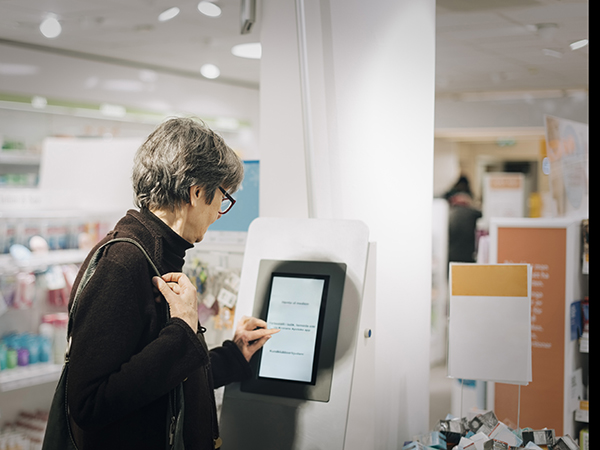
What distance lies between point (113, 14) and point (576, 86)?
6.34 m

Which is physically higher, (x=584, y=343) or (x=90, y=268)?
(x=90, y=268)

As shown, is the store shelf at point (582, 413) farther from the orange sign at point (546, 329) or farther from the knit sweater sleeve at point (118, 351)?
the knit sweater sleeve at point (118, 351)

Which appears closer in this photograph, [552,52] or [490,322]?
[490,322]

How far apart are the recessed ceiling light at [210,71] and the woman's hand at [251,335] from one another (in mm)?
6485

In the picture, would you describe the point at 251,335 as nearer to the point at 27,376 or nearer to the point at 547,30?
the point at 27,376

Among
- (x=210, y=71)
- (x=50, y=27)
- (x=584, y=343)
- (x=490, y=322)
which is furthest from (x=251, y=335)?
(x=210, y=71)

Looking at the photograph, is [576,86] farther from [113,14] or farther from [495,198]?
[113,14]

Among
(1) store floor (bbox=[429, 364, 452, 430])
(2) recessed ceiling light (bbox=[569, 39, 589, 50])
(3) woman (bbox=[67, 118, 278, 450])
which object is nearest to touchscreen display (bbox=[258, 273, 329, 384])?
(3) woman (bbox=[67, 118, 278, 450])

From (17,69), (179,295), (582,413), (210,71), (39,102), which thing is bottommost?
(582,413)

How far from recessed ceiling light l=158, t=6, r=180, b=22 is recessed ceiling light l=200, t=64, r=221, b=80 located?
2.34m

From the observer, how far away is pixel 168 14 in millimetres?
5352

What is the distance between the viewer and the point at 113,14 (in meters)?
5.36

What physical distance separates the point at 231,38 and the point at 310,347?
5.12 m

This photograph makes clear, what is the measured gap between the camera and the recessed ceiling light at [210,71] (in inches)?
311
